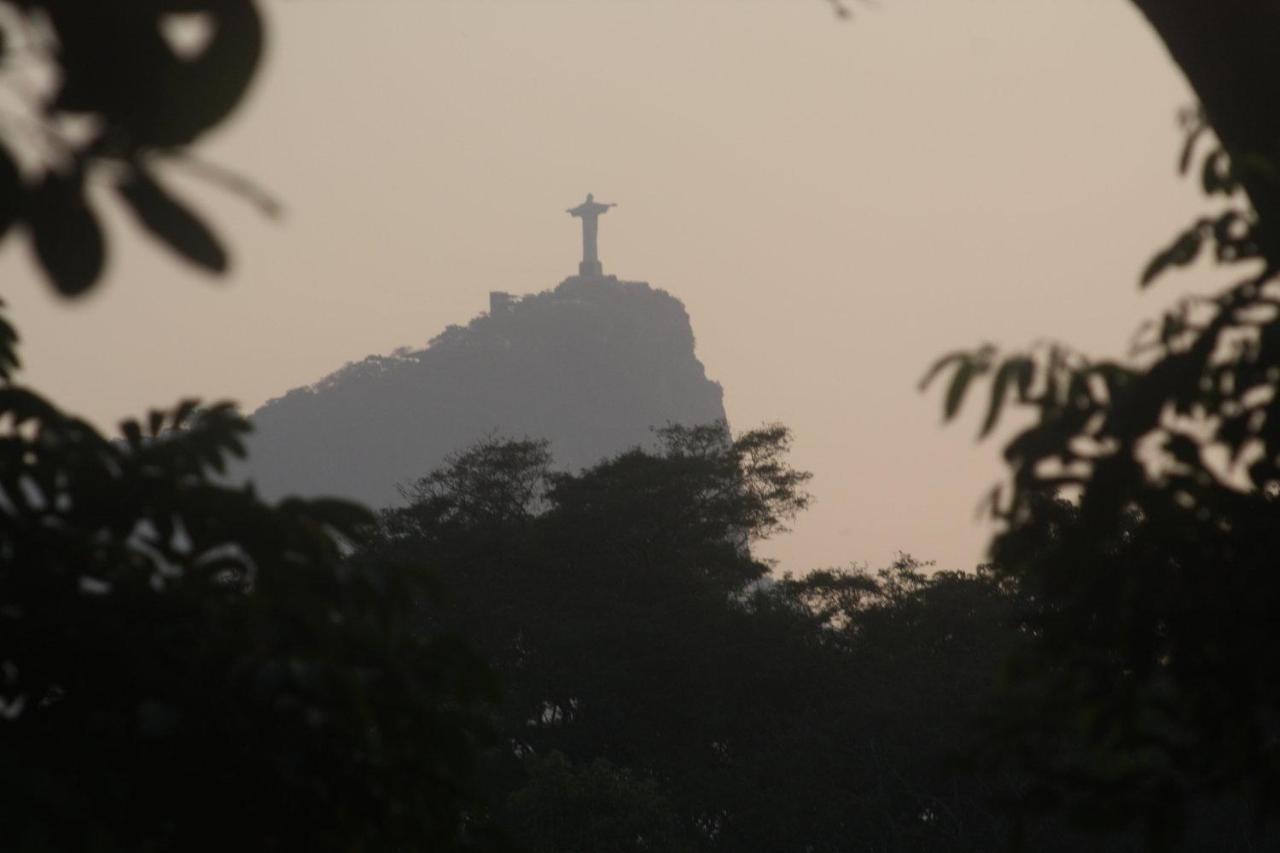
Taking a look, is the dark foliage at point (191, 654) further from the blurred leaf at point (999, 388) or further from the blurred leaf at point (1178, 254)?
the blurred leaf at point (1178, 254)

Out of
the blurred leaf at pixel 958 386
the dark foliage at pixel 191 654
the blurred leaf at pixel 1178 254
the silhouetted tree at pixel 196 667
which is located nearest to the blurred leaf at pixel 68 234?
the silhouetted tree at pixel 196 667

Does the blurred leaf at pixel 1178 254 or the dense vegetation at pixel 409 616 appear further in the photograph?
the blurred leaf at pixel 1178 254

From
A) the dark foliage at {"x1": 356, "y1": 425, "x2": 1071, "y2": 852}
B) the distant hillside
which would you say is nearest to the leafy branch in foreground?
the dark foliage at {"x1": 356, "y1": 425, "x2": 1071, "y2": 852}

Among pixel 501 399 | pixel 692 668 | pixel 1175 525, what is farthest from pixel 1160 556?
pixel 501 399

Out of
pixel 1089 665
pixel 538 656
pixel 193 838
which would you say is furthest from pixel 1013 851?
pixel 538 656

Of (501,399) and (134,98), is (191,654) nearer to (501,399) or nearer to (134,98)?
(134,98)

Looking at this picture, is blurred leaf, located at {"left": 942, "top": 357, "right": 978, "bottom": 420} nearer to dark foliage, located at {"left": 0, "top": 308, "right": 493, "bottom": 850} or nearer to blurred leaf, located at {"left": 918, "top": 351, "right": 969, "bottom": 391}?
blurred leaf, located at {"left": 918, "top": 351, "right": 969, "bottom": 391}
